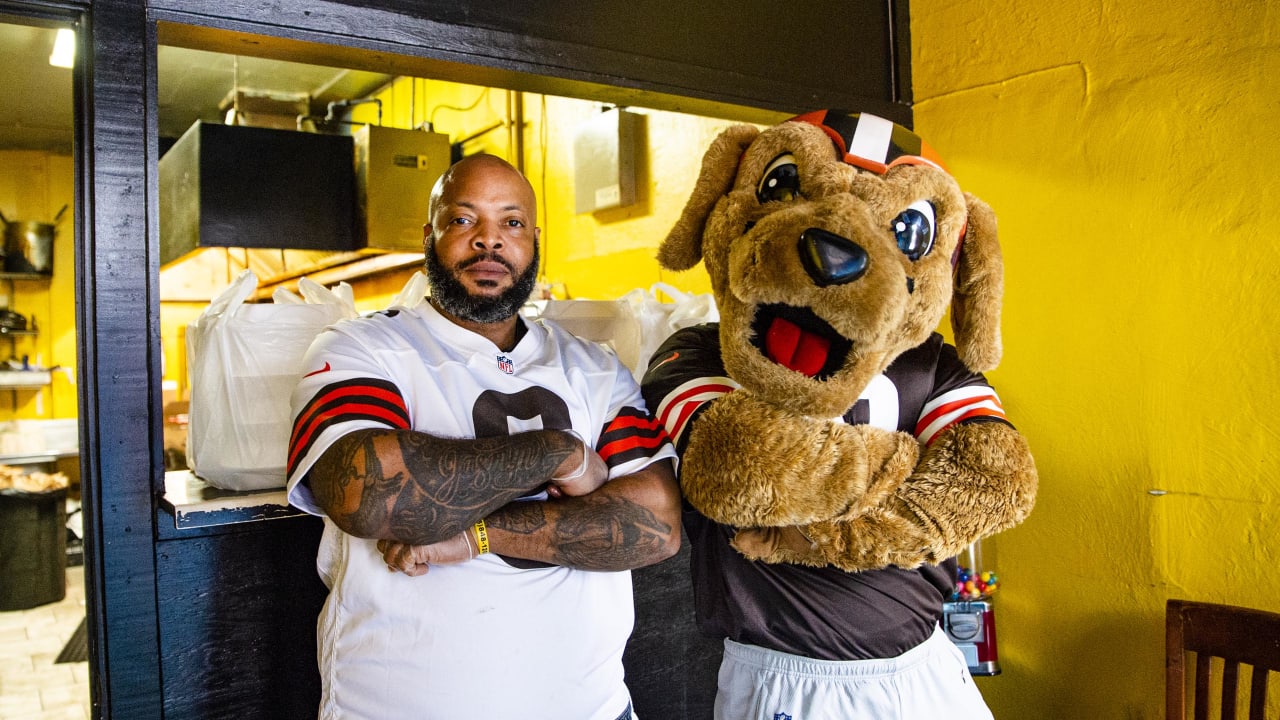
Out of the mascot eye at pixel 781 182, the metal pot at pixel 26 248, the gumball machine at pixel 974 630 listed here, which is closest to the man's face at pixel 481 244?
the mascot eye at pixel 781 182

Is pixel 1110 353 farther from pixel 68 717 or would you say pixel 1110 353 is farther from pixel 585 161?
pixel 68 717

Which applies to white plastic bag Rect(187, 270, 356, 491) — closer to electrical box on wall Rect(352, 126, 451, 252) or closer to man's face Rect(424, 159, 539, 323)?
man's face Rect(424, 159, 539, 323)

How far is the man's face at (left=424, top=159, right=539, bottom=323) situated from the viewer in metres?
1.57

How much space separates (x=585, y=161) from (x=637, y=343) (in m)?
1.82

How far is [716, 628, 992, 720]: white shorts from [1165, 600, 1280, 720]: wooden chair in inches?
28.7

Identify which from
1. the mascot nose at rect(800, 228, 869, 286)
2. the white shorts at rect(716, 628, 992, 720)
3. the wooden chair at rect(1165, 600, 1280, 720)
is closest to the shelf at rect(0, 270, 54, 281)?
the white shorts at rect(716, 628, 992, 720)

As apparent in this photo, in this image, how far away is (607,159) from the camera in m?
3.83

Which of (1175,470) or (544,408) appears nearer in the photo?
(544,408)

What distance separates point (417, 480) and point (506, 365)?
0.34m

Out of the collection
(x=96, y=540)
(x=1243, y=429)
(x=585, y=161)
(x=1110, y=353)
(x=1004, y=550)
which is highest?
(x=585, y=161)

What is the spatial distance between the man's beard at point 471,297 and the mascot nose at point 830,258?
0.58 metres

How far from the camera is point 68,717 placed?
136 inches

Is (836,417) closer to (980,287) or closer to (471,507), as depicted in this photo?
(980,287)

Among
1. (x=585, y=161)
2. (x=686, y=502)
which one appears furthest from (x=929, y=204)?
(x=585, y=161)
